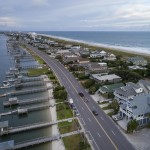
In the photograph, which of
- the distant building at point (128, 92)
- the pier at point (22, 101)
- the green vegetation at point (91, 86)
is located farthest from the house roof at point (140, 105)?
the pier at point (22, 101)

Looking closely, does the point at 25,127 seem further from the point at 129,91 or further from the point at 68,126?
the point at 129,91

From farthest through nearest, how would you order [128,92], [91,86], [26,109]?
1. [91,86]
2. [26,109]
3. [128,92]

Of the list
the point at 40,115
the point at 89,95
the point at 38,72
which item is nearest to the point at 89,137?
the point at 40,115

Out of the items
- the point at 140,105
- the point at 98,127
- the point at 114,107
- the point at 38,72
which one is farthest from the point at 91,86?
the point at 38,72

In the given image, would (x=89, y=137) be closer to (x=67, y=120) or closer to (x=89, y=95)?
(x=67, y=120)

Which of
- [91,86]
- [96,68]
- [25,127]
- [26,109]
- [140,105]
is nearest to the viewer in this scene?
[140,105]

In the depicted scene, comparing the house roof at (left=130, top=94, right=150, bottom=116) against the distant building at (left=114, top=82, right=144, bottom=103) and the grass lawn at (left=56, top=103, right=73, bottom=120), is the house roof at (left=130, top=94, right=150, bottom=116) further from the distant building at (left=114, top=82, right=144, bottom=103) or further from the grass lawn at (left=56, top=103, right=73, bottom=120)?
the grass lawn at (left=56, top=103, right=73, bottom=120)
